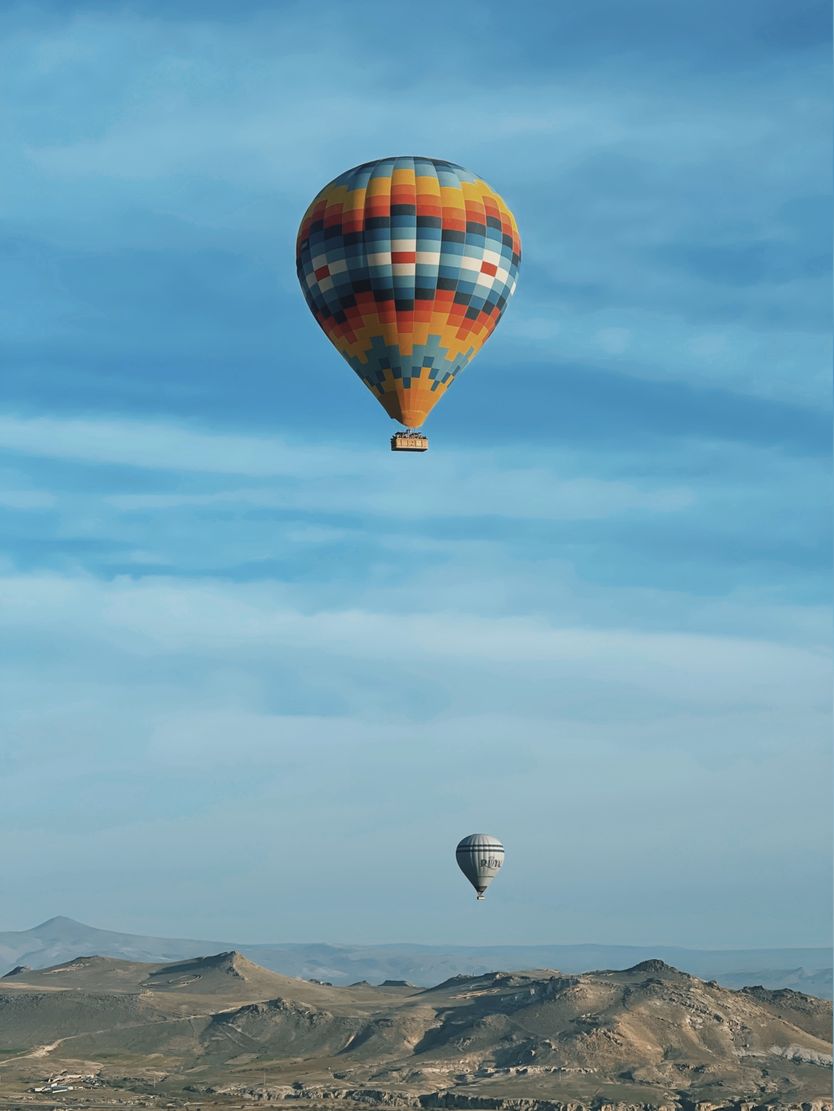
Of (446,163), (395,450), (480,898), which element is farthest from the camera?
(480,898)

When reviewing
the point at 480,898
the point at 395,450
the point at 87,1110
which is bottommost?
the point at 87,1110

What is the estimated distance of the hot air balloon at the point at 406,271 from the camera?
125812 mm

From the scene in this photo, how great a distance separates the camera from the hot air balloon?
413ft

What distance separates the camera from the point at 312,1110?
655 feet

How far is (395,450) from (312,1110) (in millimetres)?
109161

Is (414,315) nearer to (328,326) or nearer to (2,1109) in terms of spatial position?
(328,326)

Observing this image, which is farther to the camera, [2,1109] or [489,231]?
[2,1109]

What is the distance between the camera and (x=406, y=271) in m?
126

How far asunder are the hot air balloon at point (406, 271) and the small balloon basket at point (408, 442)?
1.20 feet

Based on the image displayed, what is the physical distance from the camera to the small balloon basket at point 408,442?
122 m

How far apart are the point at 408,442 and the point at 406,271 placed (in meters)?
13.7

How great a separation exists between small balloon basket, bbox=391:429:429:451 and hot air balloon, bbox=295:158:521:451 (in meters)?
0.37

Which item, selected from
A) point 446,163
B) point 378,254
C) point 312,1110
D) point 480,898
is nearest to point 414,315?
point 378,254

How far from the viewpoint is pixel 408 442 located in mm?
122750
